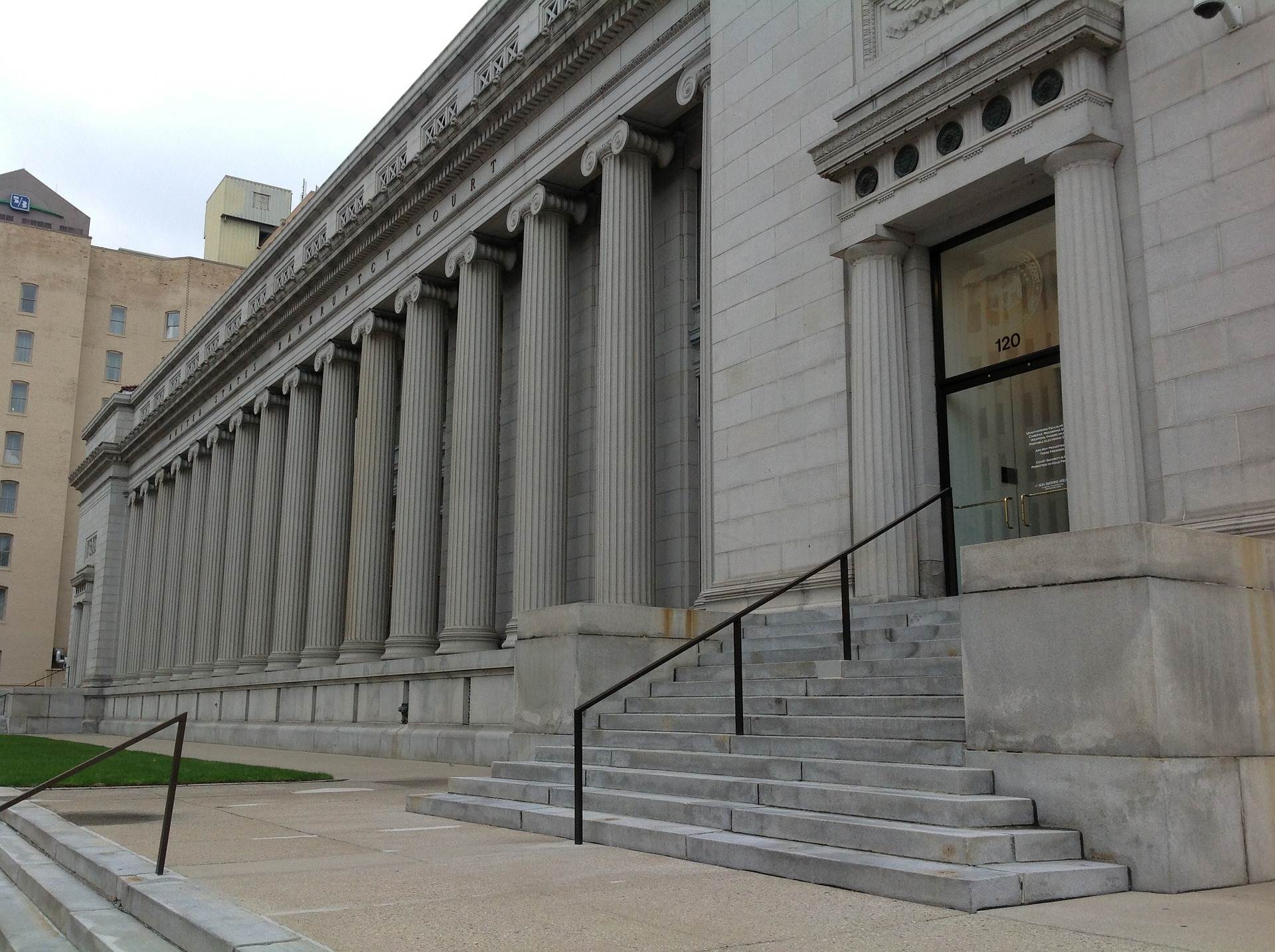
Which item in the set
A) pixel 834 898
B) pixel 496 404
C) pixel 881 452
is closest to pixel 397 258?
pixel 496 404

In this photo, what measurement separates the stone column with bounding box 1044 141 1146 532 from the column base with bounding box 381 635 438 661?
58.1 feet

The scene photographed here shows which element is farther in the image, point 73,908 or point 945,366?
point 945,366

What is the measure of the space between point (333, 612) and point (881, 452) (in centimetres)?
2149

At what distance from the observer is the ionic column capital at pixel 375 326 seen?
3181 centimetres

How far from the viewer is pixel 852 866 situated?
6.94m

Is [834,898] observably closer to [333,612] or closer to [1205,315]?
[1205,315]

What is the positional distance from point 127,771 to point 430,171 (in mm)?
15532

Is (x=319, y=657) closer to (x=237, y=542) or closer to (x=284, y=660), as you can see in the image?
(x=284, y=660)

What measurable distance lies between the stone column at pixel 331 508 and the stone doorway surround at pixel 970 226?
68.9 feet

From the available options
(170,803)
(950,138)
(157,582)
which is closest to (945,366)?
(950,138)

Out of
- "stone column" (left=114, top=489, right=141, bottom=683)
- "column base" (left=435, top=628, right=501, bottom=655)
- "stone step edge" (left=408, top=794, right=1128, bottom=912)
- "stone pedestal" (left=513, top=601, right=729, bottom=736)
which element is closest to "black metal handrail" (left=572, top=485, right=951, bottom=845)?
"stone step edge" (left=408, top=794, right=1128, bottom=912)

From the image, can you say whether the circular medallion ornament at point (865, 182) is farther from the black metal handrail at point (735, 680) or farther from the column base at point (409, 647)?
the column base at point (409, 647)

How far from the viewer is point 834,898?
6641 millimetres

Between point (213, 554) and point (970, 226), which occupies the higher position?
point (970, 226)
